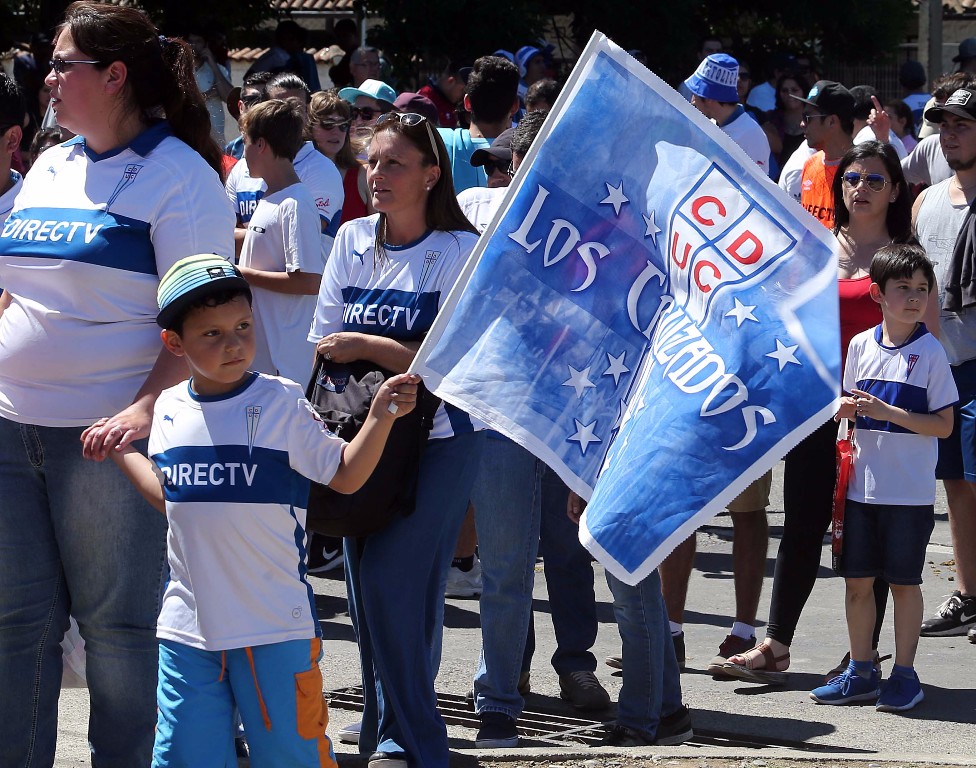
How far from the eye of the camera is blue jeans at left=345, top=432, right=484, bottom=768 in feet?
15.5

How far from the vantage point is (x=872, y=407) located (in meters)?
5.98

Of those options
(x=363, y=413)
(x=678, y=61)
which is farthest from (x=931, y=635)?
(x=678, y=61)

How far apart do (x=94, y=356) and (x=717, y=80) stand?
6879 mm

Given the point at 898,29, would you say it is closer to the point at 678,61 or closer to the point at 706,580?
the point at 678,61

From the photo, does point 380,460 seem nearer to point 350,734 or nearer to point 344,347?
point 344,347

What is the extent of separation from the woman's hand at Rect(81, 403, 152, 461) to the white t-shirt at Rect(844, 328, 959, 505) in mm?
3125

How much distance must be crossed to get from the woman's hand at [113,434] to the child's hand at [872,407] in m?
3.05

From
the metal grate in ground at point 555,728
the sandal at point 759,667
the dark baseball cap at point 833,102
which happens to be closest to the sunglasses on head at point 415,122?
the metal grate in ground at point 555,728

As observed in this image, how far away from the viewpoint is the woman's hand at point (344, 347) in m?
4.68

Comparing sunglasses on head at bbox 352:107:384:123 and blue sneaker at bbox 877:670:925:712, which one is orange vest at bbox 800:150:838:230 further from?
sunglasses on head at bbox 352:107:384:123

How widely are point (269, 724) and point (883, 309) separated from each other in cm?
328

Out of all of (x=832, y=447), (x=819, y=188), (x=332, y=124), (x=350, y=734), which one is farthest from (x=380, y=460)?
Answer: (x=332, y=124)

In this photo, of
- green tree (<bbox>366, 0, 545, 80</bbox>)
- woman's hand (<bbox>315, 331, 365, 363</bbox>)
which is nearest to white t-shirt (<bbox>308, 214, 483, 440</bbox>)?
woman's hand (<bbox>315, 331, 365, 363</bbox>)

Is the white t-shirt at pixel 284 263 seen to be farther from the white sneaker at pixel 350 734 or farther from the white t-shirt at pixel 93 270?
the white t-shirt at pixel 93 270
